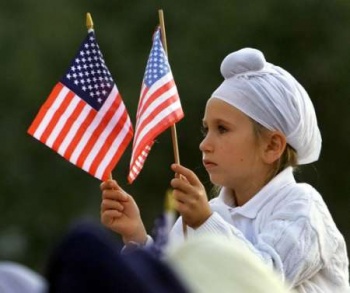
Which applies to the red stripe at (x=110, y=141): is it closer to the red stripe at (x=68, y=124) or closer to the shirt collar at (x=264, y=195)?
the red stripe at (x=68, y=124)

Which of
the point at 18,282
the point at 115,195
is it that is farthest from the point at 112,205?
the point at 18,282

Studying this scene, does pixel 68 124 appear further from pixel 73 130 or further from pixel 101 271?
pixel 101 271

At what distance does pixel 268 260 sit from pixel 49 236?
48.1 ft

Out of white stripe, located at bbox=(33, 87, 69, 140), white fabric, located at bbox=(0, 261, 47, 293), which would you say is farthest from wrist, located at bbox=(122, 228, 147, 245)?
white fabric, located at bbox=(0, 261, 47, 293)

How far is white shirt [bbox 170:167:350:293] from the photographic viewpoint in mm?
5648

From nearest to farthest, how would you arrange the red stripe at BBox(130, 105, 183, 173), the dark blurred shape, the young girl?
the dark blurred shape, the young girl, the red stripe at BBox(130, 105, 183, 173)

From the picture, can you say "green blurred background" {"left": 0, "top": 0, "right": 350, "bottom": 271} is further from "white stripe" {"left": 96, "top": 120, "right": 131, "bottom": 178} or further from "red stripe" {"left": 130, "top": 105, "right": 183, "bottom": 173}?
"red stripe" {"left": 130, "top": 105, "right": 183, "bottom": 173}

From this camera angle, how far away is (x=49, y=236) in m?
20.1

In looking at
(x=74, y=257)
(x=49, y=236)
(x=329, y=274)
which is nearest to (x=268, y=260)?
(x=329, y=274)

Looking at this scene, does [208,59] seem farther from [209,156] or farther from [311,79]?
[209,156]

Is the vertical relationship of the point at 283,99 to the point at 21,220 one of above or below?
above

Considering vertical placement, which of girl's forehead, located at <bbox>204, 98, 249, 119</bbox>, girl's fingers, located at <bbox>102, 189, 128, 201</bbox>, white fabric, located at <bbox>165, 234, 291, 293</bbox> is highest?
white fabric, located at <bbox>165, 234, 291, 293</bbox>

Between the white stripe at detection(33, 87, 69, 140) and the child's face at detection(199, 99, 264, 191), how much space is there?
2.24ft

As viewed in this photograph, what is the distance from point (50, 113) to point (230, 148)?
2.83 ft
